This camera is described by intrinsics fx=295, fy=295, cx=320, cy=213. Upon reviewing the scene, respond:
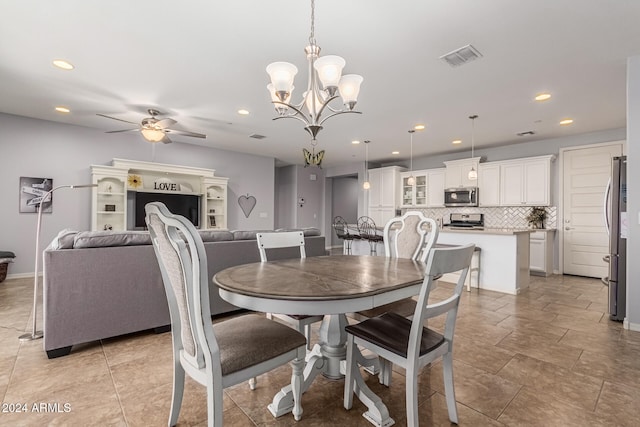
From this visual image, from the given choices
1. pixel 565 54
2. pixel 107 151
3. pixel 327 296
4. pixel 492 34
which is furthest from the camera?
pixel 107 151

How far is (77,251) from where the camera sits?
222 centimetres

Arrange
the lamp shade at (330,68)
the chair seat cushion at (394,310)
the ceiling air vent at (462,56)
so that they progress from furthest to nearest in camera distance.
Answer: the ceiling air vent at (462,56), the lamp shade at (330,68), the chair seat cushion at (394,310)

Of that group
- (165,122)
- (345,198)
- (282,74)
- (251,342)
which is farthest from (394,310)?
(345,198)

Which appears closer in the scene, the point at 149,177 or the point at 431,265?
the point at 431,265

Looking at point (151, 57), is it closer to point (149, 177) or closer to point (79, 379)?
point (79, 379)

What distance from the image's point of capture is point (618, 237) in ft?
9.95

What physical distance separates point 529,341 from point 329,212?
23.8 ft

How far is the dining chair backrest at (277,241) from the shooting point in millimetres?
2279

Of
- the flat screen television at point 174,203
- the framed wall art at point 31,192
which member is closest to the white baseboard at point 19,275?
the framed wall art at point 31,192

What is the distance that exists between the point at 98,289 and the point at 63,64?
236 centimetres

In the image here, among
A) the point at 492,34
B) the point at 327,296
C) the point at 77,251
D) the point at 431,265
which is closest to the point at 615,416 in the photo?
the point at 431,265

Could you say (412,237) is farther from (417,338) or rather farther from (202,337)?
(202,337)

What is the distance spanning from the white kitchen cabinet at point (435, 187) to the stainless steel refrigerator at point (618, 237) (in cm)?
385

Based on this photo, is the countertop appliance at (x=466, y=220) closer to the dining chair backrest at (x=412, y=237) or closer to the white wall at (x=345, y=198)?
the white wall at (x=345, y=198)
